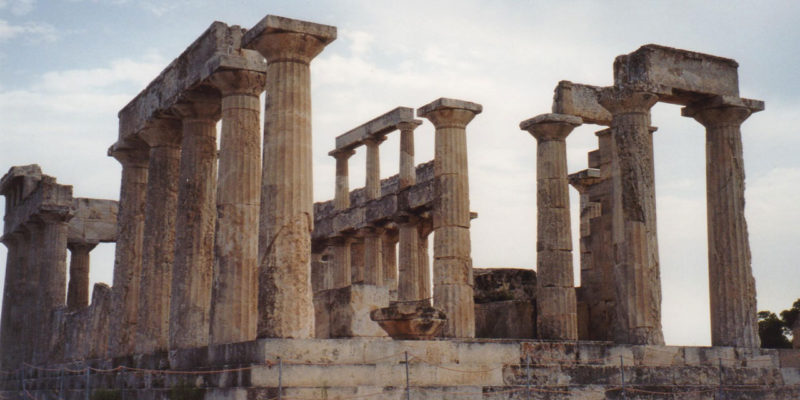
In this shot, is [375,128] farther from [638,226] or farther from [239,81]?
[239,81]

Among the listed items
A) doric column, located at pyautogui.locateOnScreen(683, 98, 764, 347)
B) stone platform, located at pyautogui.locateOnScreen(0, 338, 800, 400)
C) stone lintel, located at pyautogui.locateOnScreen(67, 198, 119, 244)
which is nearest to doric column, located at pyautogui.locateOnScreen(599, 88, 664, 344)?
stone platform, located at pyautogui.locateOnScreen(0, 338, 800, 400)

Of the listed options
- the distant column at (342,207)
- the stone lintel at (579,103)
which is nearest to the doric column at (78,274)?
the distant column at (342,207)

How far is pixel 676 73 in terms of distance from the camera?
21281 millimetres

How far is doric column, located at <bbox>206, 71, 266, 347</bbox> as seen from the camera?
16.8m

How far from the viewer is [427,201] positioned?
28.5 meters

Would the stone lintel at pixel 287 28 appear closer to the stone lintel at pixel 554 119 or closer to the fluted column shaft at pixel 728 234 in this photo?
the stone lintel at pixel 554 119

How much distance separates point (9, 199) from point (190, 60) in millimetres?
16913

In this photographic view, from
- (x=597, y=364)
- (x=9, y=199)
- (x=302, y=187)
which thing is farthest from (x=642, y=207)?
(x=9, y=199)

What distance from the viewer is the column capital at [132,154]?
73.6 feet

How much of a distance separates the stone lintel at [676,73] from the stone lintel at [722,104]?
16 cm

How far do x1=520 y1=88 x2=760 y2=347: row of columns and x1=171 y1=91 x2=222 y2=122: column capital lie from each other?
8.11 metres

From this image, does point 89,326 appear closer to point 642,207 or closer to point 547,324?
point 547,324

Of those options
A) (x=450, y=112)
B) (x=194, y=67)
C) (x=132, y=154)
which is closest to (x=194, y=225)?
(x=194, y=67)

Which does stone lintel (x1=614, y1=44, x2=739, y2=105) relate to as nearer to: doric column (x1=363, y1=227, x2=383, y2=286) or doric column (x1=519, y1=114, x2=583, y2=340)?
doric column (x1=519, y1=114, x2=583, y2=340)
